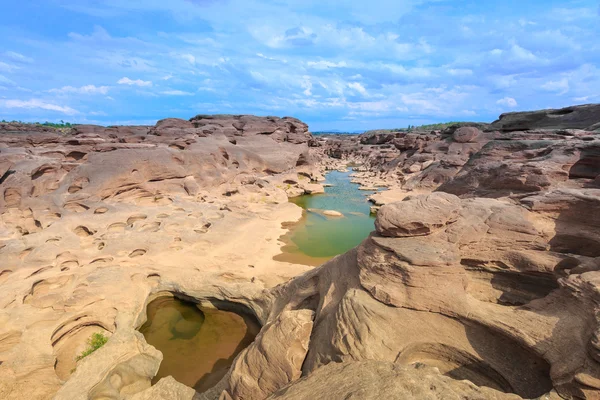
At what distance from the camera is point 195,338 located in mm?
7602

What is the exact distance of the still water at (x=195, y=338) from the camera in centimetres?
655

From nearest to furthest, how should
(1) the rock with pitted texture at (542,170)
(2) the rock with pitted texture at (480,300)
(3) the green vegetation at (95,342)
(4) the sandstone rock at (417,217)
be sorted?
(2) the rock with pitted texture at (480,300) < (4) the sandstone rock at (417,217) < (3) the green vegetation at (95,342) < (1) the rock with pitted texture at (542,170)

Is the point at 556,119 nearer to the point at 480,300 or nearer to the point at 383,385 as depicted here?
the point at 480,300

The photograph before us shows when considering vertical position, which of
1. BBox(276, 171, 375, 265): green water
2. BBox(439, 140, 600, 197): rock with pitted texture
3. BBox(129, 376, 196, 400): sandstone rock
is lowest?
BBox(129, 376, 196, 400): sandstone rock

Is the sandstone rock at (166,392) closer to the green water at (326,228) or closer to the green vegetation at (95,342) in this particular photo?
the green vegetation at (95,342)

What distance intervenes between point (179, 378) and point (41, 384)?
2344mm

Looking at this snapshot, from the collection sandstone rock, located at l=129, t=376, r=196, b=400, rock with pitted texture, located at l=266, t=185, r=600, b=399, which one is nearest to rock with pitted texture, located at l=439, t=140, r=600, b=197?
rock with pitted texture, located at l=266, t=185, r=600, b=399

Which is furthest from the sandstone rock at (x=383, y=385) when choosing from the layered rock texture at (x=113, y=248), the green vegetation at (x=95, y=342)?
the green vegetation at (x=95, y=342)

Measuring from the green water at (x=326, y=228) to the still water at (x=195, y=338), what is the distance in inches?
159

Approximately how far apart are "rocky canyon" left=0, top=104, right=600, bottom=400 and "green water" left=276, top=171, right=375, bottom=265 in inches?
40.8

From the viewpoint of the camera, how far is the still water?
655cm

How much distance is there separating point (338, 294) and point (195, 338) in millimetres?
4261

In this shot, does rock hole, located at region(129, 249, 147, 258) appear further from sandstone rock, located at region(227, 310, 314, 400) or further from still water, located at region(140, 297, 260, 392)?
sandstone rock, located at region(227, 310, 314, 400)

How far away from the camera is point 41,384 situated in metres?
5.09
